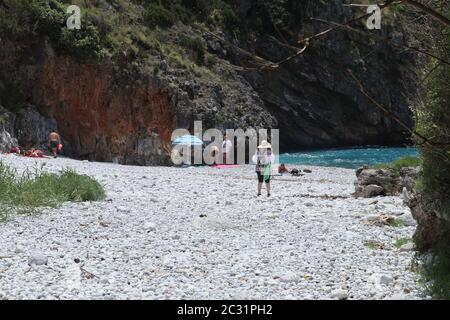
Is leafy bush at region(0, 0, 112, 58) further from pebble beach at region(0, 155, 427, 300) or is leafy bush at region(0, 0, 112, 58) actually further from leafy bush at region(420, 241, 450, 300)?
leafy bush at region(420, 241, 450, 300)

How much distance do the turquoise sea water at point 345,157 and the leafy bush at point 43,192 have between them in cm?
2409

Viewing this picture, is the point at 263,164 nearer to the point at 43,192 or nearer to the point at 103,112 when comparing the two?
the point at 43,192

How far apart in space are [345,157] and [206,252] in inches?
1340

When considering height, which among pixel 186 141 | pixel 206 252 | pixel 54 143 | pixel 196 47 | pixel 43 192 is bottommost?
pixel 206 252

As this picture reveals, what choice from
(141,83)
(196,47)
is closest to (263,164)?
(141,83)

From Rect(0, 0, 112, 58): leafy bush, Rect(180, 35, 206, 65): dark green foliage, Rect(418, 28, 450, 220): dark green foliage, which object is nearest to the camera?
Rect(418, 28, 450, 220): dark green foliage

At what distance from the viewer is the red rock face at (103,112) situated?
1134 inches

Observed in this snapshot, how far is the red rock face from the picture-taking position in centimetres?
2881

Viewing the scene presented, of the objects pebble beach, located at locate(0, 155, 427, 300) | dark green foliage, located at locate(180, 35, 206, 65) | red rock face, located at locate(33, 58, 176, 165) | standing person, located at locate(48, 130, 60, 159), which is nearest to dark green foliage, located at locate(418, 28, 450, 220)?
pebble beach, located at locate(0, 155, 427, 300)

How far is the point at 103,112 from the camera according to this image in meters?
29.6

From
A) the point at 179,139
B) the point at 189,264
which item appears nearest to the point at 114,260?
the point at 189,264

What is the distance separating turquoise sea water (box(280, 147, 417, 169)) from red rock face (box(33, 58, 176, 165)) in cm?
1005

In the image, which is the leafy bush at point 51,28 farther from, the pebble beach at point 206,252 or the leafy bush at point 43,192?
the pebble beach at point 206,252

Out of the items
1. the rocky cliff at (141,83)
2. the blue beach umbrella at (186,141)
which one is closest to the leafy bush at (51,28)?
the rocky cliff at (141,83)
